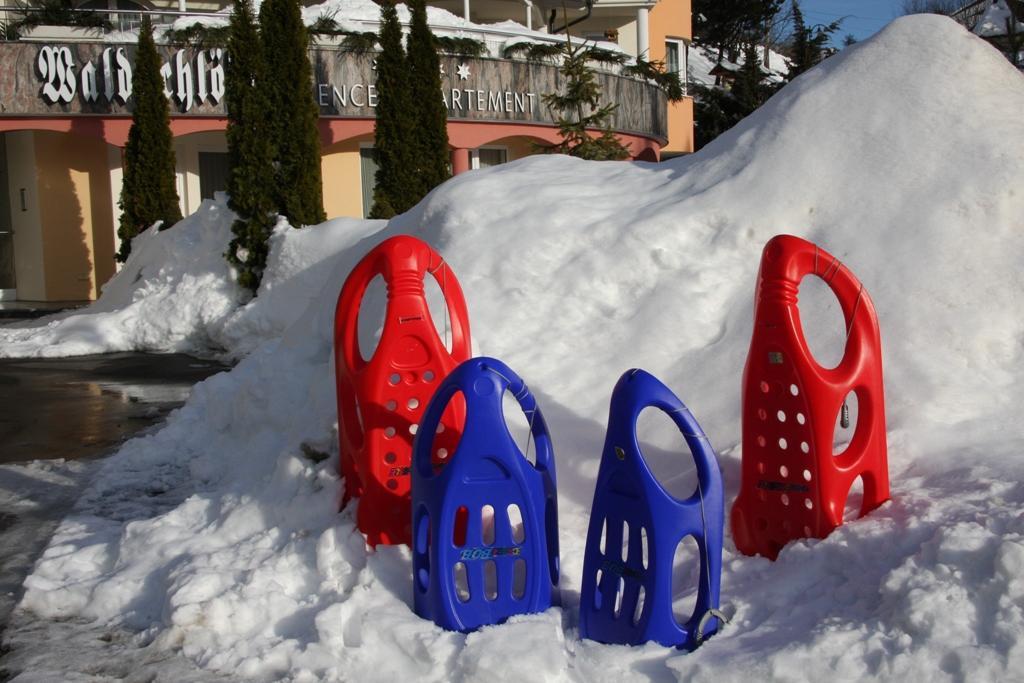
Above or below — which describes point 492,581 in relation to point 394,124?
below

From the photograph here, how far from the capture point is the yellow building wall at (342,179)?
1905 cm

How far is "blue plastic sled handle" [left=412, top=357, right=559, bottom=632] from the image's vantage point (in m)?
3.21


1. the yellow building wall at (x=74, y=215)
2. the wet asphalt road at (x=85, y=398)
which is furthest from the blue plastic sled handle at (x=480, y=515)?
the yellow building wall at (x=74, y=215)

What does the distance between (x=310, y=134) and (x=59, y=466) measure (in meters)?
8.13

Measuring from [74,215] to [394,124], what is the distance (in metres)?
6.73

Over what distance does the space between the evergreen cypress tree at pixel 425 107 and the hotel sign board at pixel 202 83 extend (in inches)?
57.2

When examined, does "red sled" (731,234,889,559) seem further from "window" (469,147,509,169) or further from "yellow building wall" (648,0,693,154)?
"yellow building wall" (648,0,693,154)

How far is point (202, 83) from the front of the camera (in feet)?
55.2

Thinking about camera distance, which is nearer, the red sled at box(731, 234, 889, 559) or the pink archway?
the red sled at box(731, 234, 889, 559)

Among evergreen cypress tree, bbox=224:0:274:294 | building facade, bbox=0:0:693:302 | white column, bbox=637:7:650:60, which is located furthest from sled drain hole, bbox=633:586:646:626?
white column, bbox=637:7:650:60

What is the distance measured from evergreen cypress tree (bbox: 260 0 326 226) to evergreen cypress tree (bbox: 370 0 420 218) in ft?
4.98

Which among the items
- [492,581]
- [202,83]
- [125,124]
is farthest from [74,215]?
[492,581]

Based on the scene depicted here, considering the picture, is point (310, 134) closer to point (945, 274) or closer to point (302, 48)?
point (302, 48)

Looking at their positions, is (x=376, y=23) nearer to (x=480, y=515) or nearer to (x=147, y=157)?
(x=147, y=157)
